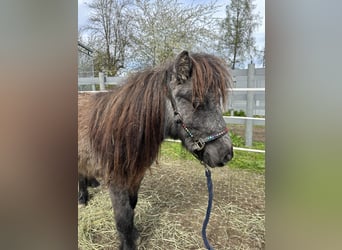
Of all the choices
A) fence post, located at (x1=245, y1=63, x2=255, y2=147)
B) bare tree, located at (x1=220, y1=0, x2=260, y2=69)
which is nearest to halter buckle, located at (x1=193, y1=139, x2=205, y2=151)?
fence post, located at (x1=245, y1=63, x2=255, y2=147)

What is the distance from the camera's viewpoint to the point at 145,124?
0.95 meters

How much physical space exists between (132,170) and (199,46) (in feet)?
1.58

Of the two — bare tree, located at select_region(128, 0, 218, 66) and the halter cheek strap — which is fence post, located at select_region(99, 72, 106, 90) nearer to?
bare tree, located at select_region(128, 0, 218, 66)

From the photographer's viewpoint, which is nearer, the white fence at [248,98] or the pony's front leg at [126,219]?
the white fence at [248,98]

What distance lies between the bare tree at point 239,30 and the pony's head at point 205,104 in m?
0.05

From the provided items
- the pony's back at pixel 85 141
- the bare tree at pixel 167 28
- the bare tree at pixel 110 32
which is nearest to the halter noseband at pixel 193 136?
the bare tree at pixel 167 28

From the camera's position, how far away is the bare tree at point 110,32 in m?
0.97

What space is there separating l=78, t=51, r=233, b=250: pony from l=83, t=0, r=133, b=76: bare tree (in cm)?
9

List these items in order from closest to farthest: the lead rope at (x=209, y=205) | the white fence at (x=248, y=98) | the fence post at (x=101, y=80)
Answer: the white fence at (x=248, y=98)
the lead rope at (x=209, y=205)
the fence post at (x=101, y=80)

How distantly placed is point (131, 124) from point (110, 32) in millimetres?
336

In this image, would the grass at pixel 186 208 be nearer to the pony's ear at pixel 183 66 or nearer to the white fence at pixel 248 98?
the white fence at pixel 248 98

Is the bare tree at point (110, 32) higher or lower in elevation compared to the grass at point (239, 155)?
higher

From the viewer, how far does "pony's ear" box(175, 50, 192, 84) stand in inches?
33.9
